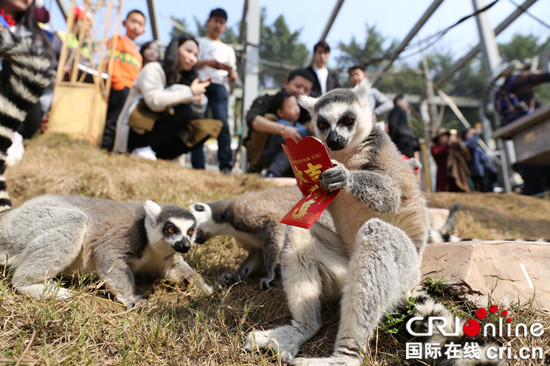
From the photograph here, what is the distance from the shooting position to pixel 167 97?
5590 mm

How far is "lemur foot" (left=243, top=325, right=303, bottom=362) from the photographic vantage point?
1964 millimetres

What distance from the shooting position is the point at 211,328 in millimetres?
2160

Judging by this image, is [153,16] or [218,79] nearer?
[218,79]

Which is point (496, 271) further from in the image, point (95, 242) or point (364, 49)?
point (364, 49)

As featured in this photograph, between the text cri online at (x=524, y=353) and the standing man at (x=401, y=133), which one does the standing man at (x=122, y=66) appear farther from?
the text cri online at (x=524, y=353)

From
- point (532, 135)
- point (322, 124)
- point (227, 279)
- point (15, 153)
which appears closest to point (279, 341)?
point (227, 279)

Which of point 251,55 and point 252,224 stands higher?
point 251,55

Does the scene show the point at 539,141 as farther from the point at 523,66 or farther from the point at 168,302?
the point at 168,302

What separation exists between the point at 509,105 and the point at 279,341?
8360 mm

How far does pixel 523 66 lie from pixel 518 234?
5.14 m

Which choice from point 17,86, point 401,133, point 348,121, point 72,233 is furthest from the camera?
point 401,133

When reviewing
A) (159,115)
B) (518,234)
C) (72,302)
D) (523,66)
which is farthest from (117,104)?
(523,66)

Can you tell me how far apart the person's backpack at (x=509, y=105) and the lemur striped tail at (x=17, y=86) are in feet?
28.3

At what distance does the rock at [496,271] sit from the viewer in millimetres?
2191
